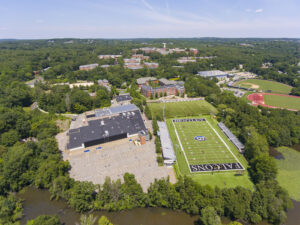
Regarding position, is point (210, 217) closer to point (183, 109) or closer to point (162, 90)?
point (183, 109)

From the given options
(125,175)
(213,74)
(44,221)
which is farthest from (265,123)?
(213,74)

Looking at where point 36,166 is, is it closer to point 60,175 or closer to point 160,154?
point 60,175

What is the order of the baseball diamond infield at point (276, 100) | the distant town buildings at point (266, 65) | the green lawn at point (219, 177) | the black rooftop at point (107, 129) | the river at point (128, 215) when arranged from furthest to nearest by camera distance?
1. the distant town buildings at point (266, 65)
2. the baseball diamond infield at point (276, 100)
3. the black rooftop at point (107, 129)
4. the green lawn at point (219, 177)
5. the river at point (128, 215)

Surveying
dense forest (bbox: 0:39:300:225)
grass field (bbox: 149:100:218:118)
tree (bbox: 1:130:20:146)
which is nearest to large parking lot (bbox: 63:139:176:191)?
dense forest (bbox: 0:39:300:225)

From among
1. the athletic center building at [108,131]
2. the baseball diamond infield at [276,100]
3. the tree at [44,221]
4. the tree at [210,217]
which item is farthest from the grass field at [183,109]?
the tree at [44,221]

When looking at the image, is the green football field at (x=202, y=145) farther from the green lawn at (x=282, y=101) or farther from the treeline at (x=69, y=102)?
the green lawn at (x=282, y=101)

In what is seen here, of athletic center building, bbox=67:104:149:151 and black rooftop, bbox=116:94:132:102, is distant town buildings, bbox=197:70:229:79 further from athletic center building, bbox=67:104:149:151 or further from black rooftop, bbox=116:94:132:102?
athletic center building, bbox=67:104:149:151

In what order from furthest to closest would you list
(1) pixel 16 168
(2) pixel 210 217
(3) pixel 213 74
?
(3) pixel 213 74
(1) pixel 16 168
(2) pixel 210 217
